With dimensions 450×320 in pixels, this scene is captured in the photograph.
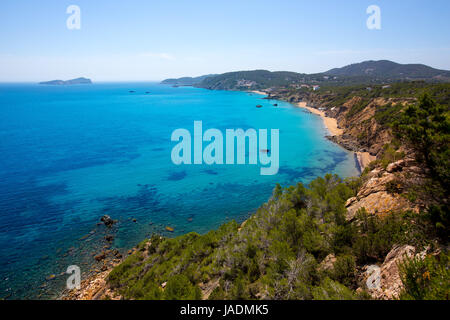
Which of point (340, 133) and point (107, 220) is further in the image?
point (340, 133)

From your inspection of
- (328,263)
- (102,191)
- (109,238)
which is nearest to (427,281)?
(328,263)

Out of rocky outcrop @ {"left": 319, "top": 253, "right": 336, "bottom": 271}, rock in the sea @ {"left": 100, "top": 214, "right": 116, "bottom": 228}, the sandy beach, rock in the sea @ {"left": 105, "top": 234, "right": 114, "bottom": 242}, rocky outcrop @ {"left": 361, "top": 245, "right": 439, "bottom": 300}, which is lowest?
rock in the sea @ {"left": 105, "top": 234, "right": 114, "bottom": 242}

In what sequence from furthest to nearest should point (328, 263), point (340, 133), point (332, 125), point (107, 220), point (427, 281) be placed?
point (332, 125), point (340, 133), point (107, 220), point (328, 263), point (427, 281)

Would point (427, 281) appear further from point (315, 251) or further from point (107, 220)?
point (107, 220)

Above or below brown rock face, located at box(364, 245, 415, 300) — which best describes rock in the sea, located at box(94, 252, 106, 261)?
below

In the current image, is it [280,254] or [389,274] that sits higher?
[389,274]

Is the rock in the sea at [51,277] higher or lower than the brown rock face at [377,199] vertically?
lower

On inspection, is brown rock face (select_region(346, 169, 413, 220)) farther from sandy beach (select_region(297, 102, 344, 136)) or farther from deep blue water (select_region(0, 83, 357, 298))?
sandy beach (select_region(297, 102, 344, 136))

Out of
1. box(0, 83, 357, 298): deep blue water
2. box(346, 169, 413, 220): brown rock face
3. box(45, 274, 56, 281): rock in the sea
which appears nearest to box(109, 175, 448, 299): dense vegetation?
box(346, 169, 413, 220): brown rock face

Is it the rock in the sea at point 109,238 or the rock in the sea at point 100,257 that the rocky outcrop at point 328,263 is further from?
the rock in the sea at point 109,238

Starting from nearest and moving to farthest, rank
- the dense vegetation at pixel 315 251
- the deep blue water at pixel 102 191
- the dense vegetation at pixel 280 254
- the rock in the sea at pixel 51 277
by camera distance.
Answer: the dense vegetation at pixel 315 251
the dense vegetation at pixel 280 254
the rock in the sea at pixel 51 277
the deep blue water at pixel 102 191

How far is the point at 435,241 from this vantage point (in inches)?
387

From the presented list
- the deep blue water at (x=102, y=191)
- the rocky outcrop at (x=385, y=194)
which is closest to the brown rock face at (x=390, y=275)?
the rocky outcrop at (x=385, y=194)
